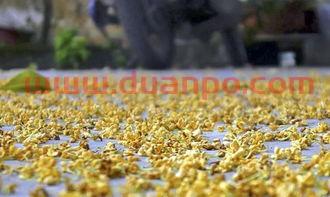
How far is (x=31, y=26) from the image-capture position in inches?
904

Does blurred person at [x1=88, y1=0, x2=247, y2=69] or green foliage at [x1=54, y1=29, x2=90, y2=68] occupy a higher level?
blurred person at [x1=88, y1=0, x2=247, y2=69]

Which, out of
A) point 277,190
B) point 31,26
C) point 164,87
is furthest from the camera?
point 31,26

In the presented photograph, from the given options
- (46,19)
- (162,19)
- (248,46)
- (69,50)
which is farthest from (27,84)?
(46,19)

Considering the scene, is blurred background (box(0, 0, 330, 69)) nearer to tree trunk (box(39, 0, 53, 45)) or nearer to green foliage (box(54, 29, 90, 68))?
green foliage (box(54, 29, 90, 68))

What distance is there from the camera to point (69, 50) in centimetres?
1455

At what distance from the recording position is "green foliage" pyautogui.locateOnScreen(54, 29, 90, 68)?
14477mm

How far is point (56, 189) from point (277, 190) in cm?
70

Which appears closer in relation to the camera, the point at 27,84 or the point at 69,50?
the point at 27,84

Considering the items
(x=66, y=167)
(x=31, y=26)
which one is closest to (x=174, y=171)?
(x=66, y=167)

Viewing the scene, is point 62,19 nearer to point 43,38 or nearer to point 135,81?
point 43,38

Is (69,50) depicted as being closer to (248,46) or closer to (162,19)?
(162,19)

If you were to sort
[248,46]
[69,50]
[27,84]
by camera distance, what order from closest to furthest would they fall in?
[27,84] → [69,50] → [248,46]

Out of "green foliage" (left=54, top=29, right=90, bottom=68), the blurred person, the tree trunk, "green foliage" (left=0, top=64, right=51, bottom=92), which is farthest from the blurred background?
"green foliage" (left=0, top=64, right=51, bottom=92)

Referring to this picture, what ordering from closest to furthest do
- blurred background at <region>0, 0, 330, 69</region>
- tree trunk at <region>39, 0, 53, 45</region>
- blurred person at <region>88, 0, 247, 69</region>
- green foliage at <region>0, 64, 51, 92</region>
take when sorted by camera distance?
1. green foliage at <region>0, 64, 51, 92</region>
2. blurred person at <region>88, 0, 247, 69</region>
3. blurred background at <region>0, 0, 330, 69</region>
4. tree trunk at <region>39, 0, 53, 45</region>
